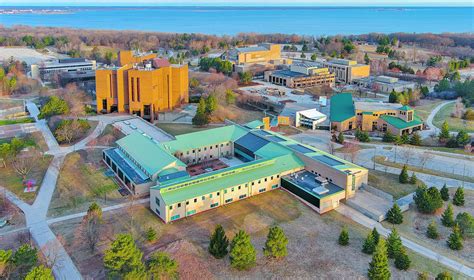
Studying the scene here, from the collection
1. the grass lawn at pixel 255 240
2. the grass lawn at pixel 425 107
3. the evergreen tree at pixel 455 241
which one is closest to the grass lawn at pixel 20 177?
the grass lawn at pixel 255 240

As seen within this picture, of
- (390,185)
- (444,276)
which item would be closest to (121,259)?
(444,276)

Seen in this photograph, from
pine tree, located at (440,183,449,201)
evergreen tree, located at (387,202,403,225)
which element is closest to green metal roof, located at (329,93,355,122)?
pine tree, located at (440,183,449,201)

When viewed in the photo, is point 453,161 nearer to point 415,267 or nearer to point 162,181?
point 415,267

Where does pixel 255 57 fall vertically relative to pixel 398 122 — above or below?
above

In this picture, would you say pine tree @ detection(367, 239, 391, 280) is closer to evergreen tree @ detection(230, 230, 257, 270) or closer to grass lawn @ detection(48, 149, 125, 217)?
evergreen tree @ detection(230, 230, 257, 270)

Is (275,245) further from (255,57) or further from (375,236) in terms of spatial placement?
(255,57)

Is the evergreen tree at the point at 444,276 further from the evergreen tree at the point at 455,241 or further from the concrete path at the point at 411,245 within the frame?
the evergreen tree at the point at 455,241

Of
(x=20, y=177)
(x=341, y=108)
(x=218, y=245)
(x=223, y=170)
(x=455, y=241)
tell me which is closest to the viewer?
(x=218, y=245)
